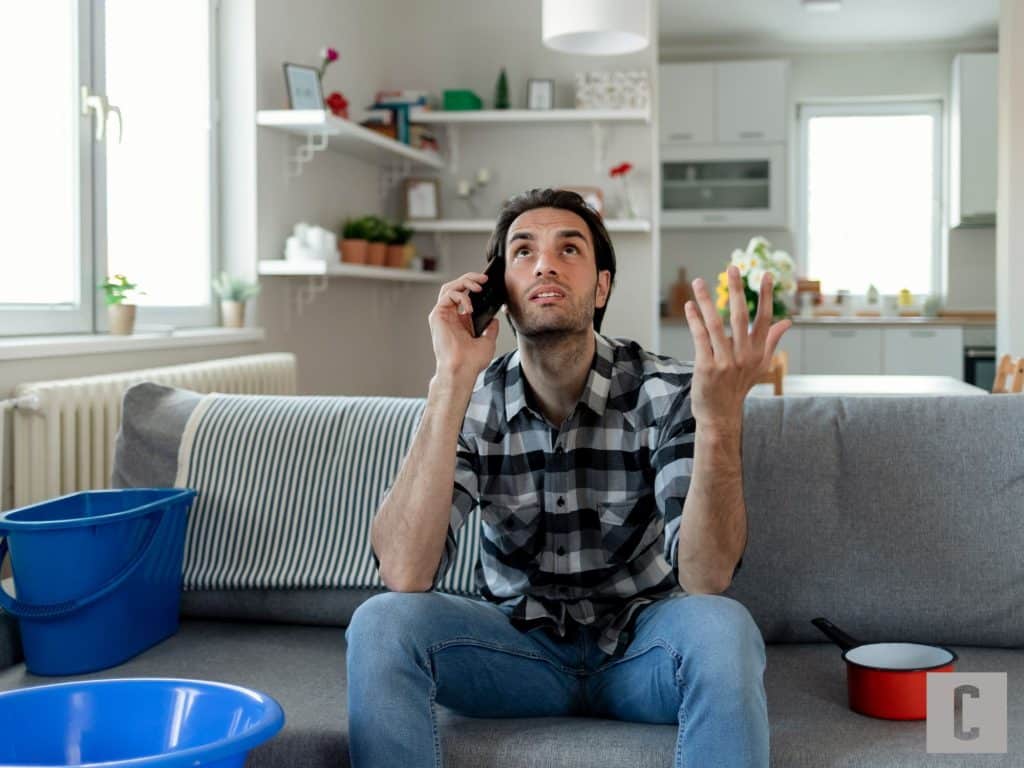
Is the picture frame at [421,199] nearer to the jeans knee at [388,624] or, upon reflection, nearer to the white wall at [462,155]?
the white wall at [462,155]

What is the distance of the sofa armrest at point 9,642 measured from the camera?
2.04m

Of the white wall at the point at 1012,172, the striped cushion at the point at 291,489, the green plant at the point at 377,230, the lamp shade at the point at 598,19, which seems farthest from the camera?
the white wall at the point at 1012,172

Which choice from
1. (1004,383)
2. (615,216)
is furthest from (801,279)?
(1004,383)

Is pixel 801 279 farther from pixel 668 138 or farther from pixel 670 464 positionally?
pixel 670 464

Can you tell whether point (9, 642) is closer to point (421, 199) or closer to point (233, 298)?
point (233, 298)

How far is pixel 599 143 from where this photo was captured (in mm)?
5457

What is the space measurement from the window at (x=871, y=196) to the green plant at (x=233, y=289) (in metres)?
4.51

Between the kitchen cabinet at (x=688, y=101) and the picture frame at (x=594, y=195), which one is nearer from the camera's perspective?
the picture frame at (x=594, y=195)

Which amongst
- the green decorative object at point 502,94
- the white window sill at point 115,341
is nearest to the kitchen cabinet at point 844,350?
the green decorative object at point 502,94

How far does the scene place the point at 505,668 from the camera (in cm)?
170

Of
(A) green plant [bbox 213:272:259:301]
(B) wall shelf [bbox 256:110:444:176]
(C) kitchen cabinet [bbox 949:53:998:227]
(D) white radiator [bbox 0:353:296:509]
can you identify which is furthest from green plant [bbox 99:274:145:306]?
(C) kitchen cabinet [bbox 949:53:998:227]

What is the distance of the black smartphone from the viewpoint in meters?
1.82

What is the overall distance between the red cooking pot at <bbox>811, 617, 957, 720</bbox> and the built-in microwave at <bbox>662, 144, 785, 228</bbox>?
5582 mm

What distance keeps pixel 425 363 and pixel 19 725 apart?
176 inches
